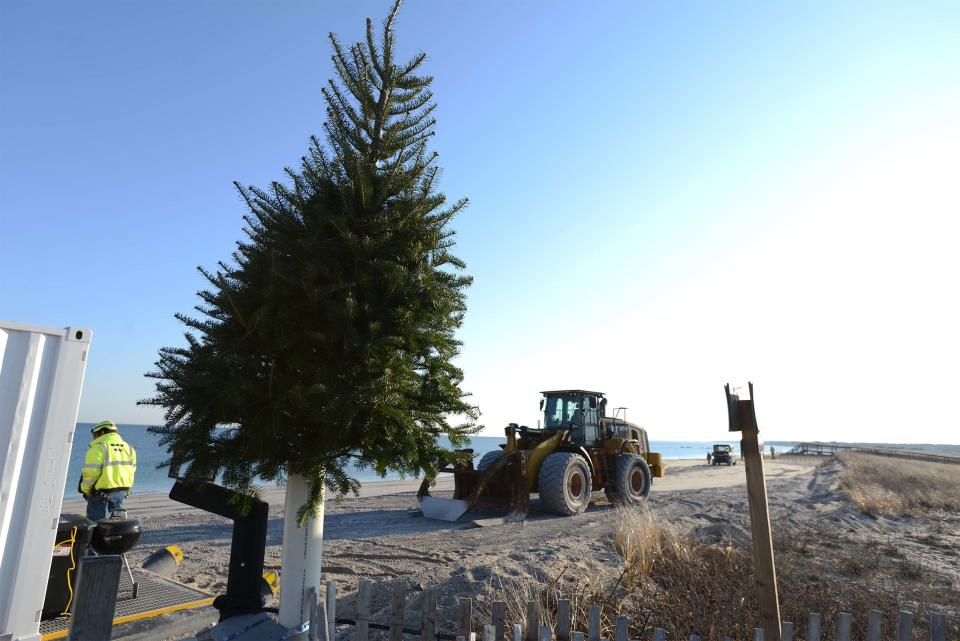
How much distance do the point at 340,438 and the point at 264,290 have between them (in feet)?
3.44

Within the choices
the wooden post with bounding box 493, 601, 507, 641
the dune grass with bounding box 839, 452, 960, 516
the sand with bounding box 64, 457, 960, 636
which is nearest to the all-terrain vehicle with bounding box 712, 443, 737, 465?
the dune grass with bounding box 839, 452, 960, 516

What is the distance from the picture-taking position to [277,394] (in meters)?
3.63

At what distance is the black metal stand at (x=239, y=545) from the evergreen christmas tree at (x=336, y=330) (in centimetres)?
52

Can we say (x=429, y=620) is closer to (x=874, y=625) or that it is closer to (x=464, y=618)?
(x=464, y=618)

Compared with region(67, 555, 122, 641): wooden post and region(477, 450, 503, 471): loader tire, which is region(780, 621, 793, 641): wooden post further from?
region(477, 450, 503, 471): loader tire

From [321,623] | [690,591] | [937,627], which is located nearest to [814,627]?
[937,627]

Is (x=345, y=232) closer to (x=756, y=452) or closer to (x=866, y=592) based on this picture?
(x=756, y=452)

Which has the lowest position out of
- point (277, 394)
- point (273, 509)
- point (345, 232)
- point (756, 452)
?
point (273, 509)

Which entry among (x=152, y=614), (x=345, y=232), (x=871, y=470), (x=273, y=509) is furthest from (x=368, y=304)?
(x=871, y=470)

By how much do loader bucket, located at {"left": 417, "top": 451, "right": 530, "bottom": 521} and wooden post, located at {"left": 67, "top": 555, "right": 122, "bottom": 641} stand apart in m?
8.63

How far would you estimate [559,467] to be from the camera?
37.4 ft

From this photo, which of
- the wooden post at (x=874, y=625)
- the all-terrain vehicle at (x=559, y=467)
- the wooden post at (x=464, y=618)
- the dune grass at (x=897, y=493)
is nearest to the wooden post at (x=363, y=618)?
the wooden post at (x=464, y=618)

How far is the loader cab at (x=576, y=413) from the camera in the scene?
530 inches

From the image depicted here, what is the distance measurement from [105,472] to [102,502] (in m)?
0.44
